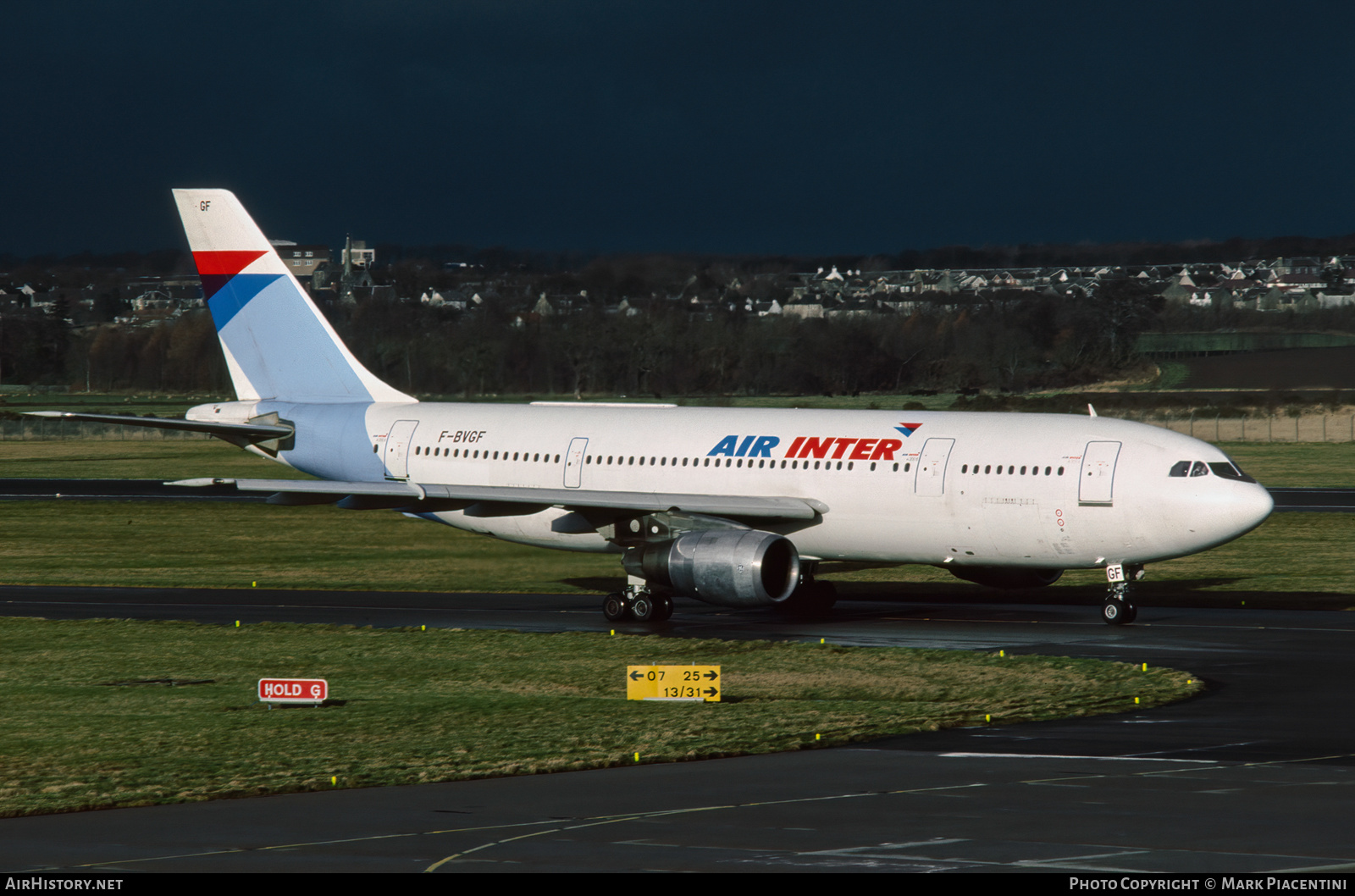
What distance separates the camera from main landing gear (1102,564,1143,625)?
3525 cm

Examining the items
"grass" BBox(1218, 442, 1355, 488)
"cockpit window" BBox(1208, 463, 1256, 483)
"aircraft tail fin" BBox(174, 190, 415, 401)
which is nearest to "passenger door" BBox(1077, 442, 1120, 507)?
"cockpit window" BBox(1208, 463, 1256, 483)

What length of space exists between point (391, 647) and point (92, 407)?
283ft

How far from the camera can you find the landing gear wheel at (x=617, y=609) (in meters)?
37.2

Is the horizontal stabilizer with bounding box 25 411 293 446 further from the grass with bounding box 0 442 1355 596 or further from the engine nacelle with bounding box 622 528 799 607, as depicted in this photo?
the engine nacelle with bounding box 622 528 799 607

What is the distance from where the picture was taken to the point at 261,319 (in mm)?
45562

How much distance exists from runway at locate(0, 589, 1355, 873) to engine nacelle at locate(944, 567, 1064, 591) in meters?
10.8

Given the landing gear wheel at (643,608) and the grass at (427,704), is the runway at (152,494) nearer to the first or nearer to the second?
the landing gear wheel at (643,608)

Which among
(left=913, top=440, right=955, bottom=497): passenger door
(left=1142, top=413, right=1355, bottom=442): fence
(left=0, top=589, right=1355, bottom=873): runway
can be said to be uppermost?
(left=913, top=440, right=955, bottom=497): passenger door

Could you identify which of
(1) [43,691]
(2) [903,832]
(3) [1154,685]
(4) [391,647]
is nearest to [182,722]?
(1) [43,691]

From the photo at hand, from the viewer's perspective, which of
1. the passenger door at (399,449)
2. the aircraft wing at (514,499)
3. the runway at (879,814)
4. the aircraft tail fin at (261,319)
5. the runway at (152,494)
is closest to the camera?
the runway at (879,814)

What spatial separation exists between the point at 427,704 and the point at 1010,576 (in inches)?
633

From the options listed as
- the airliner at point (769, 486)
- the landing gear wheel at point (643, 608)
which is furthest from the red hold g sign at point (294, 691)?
the landing gear wheel at point (643, 608)

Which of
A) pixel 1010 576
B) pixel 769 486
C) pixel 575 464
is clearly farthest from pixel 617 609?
pixel 1010 576

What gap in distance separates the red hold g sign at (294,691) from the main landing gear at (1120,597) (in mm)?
16935
